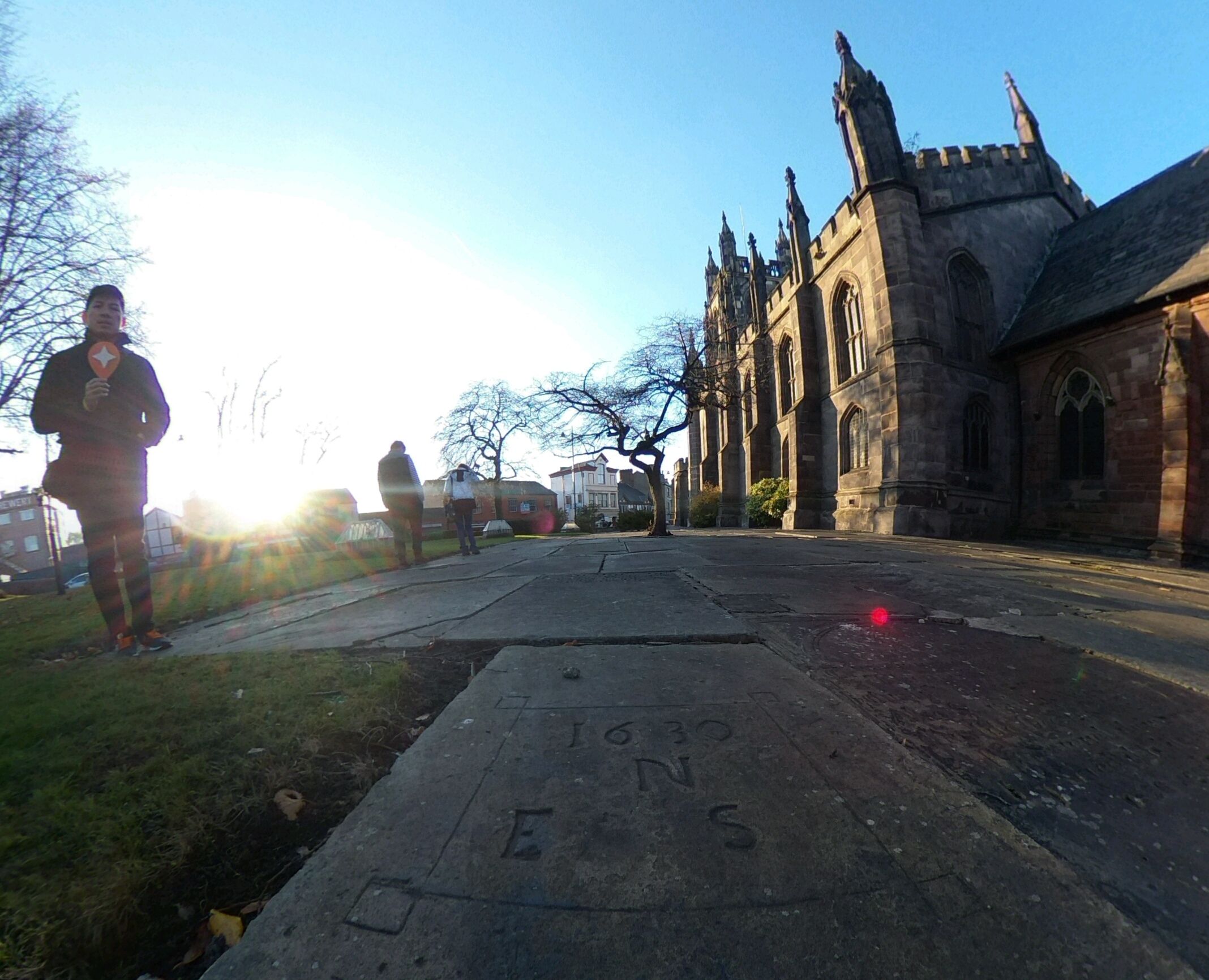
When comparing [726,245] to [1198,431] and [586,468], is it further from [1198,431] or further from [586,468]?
[586,468]

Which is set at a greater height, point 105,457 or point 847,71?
point 847,71

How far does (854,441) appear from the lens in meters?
14.7

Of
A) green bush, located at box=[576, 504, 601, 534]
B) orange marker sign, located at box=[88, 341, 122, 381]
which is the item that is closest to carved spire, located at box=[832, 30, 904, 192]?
orange marker sign, located at box=[88, 341, 122, 381]

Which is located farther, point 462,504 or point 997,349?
point 997,349

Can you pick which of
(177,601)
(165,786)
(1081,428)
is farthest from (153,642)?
(1081,428)

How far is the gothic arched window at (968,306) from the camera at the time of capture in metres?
13.3

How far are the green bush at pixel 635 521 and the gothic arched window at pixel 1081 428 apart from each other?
16058mm

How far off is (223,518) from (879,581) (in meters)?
24.3

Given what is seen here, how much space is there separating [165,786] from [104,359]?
2.92 m

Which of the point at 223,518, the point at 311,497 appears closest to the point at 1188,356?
the point at 223,518

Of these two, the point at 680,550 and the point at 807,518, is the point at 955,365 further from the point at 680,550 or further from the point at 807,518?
the point at 680,550

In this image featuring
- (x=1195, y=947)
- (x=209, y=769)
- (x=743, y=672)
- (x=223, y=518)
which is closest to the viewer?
(x=1195, y=947)

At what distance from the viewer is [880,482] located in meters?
12.5

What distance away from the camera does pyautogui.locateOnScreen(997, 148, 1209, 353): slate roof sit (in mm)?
9906
